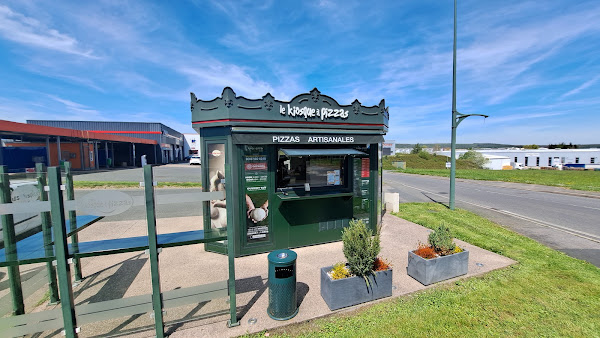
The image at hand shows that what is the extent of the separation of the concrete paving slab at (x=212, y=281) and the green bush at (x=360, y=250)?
688 millimetres

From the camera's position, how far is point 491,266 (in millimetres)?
5867

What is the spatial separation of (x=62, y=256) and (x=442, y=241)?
6.71 m

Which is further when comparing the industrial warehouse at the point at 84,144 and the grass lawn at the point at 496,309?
the industrial warehouse at the point at 84,144

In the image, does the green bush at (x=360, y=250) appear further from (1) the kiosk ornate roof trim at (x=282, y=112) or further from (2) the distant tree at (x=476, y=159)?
(2) the distant tree at (x=476, y=159)

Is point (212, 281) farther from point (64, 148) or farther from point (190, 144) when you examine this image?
point (190, 144)

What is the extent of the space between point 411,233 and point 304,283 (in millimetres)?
5064

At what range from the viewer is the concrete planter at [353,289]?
430 cm

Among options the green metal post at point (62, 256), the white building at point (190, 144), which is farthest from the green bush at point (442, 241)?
the white building at point (190, 144)

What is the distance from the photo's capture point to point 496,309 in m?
4.25

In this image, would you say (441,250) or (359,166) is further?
(359,166)

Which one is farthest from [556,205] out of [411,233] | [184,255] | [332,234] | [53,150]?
[53,150]

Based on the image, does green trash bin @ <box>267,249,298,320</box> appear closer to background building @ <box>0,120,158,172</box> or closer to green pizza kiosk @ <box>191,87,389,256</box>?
green pizza kiosk @ <box>191,87,389,256</box>

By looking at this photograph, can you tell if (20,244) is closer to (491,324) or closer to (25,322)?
(25,322)

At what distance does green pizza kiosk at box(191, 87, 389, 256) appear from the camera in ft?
20.6
